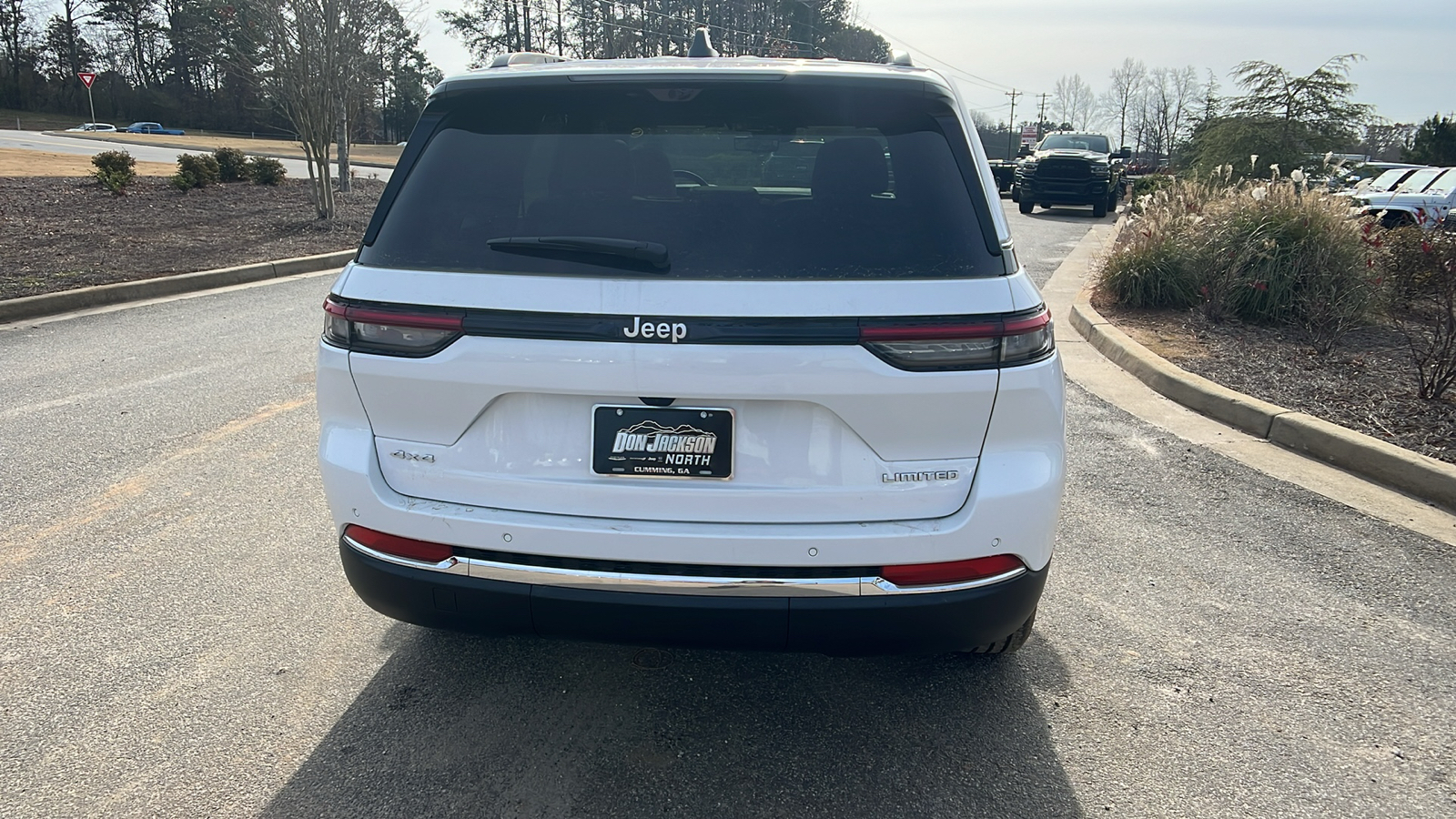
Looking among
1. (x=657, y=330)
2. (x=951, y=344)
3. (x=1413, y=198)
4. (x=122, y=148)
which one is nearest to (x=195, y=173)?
(x=657, y=330)

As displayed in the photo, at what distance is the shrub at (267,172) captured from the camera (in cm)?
2211

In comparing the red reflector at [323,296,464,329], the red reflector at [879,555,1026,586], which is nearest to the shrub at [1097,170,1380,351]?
the red reflector at [879,555,1026,586]

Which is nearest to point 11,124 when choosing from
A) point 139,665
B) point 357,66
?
point 357,66

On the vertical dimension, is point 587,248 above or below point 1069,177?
below

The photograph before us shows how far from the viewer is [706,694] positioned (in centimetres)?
290

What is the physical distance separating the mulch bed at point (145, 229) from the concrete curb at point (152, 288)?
0.30 m

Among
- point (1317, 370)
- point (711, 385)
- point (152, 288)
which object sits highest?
point (711, 385)

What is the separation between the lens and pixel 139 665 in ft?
9.87

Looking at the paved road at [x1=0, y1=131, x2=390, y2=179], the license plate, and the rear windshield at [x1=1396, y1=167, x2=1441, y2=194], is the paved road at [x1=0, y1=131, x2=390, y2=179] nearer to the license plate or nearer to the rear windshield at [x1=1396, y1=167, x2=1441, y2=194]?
the rear windshield at [x1=1396, y1=167, x2=1441, y2=194]

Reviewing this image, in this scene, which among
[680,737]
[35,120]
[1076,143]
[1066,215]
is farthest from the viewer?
[35,120]

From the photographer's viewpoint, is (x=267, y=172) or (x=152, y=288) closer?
(x=152, y=288)

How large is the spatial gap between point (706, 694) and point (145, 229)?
15.1 metres

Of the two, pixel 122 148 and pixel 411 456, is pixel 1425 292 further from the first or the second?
pixel 122 148

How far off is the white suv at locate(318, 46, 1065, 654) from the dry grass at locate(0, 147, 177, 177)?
2414cm
